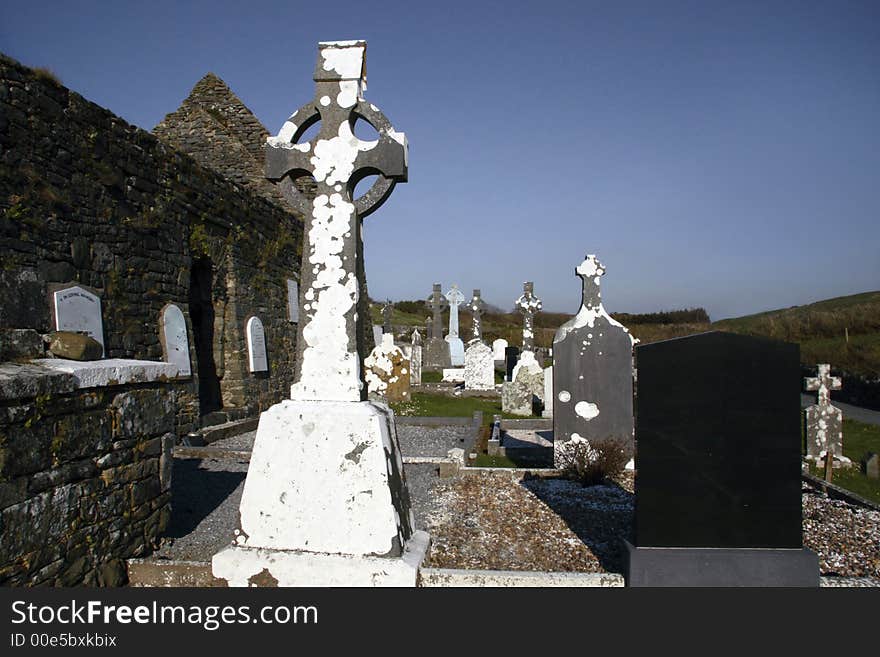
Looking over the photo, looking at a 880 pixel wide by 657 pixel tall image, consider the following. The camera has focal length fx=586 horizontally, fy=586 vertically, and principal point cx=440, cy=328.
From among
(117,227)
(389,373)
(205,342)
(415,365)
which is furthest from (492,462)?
(415,365)

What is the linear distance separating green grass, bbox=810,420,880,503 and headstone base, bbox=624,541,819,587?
3.93 metres

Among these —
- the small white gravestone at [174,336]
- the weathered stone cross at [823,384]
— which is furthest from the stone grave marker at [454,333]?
the weathered stone cross at [823,384]

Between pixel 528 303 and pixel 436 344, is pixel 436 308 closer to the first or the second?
pixel 436 344

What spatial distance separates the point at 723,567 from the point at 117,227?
8142mm

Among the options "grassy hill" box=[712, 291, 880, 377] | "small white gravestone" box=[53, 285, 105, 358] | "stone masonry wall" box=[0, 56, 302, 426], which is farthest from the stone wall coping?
"grassy hill" box=[712, 291, 880, 377]

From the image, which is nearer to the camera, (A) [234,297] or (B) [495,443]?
(B) [495,443]

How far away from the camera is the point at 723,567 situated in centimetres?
335

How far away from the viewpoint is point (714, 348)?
11.4ft

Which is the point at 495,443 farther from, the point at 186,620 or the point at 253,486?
the point at 186,620

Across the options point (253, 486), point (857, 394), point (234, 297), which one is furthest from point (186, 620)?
point (857, 394)

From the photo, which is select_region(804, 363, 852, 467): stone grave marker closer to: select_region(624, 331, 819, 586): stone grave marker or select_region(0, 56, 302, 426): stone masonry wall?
select_region(624, 331, 819, 586): stone grave marker

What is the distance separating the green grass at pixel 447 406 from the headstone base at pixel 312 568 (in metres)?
8.73

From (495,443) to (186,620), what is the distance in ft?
20.5

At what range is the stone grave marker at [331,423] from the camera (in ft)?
10.5
